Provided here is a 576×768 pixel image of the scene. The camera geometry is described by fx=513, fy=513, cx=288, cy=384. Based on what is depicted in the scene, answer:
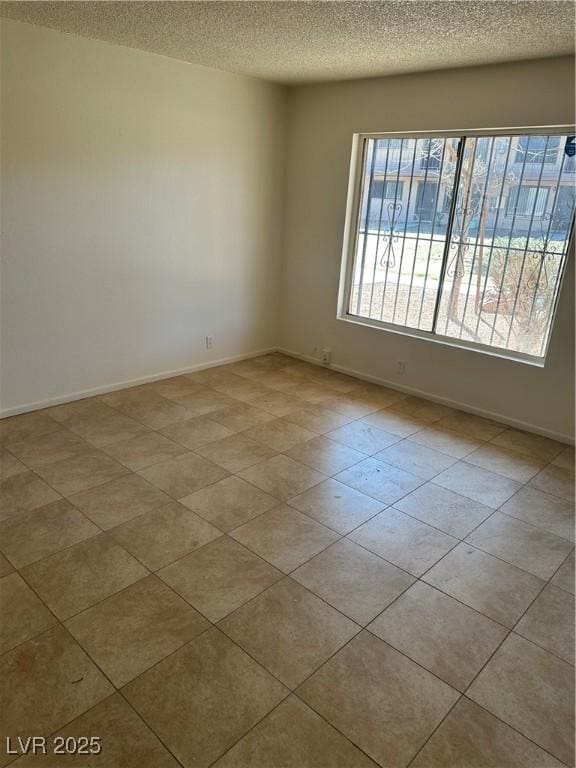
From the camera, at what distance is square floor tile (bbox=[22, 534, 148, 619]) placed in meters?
2.09

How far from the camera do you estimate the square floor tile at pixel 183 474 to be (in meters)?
2.93

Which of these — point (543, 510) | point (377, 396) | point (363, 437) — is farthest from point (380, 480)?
point (377, 396)

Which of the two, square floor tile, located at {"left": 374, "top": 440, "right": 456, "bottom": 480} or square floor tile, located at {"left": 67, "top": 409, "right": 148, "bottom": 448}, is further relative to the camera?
square floor tile, located at {"left": 67, "top": 409, "right": 148, "bottom": 448}

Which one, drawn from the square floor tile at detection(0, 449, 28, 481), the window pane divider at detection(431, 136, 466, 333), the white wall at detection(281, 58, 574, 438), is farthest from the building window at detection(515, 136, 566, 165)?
the square floor tile at detection(0, 449, 28, 481)

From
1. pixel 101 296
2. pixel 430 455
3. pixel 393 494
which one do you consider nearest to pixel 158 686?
pixel 393 494

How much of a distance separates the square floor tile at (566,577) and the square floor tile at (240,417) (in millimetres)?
2133

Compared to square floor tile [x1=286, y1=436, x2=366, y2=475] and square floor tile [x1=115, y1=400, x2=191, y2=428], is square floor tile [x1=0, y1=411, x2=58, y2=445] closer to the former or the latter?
square floor tile [x1=115, y1=400, x2=191, y2=428]

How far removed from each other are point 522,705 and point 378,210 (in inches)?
151

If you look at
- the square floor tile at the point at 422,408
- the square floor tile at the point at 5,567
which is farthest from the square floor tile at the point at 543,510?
the square floor tile at the point at 5,567

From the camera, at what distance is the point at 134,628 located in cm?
197

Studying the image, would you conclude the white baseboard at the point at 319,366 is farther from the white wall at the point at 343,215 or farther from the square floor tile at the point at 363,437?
the square floor tile at the point at 363,437

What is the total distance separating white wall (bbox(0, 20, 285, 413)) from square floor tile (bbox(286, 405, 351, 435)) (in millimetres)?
1327

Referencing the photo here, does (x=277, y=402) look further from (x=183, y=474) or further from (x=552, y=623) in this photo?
(x=552, y=623)

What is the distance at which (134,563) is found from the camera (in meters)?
2.32
